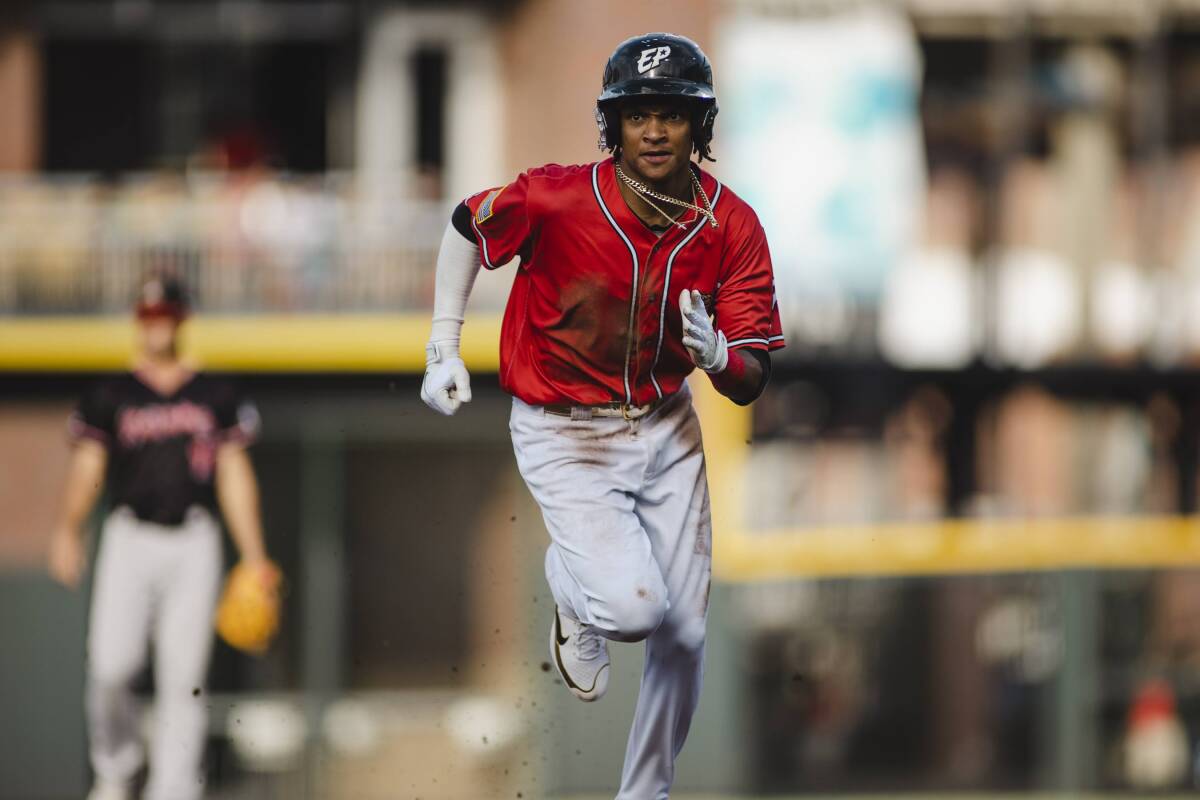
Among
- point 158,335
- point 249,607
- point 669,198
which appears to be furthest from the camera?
point 158,335

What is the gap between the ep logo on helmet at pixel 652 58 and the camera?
4.85 metres

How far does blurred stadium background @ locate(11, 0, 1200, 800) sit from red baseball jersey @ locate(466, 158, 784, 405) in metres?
7.88

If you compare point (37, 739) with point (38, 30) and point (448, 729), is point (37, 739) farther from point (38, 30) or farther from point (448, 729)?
point (38, 30)

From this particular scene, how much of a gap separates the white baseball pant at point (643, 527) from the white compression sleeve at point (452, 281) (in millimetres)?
321

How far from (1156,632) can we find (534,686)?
450 centimetres

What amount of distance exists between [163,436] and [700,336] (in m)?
5.16

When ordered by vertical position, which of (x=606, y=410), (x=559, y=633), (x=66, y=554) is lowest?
(x=66, y=554)

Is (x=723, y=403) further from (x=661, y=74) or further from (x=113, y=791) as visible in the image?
(x=661, y=74)

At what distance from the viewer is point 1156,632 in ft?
47.0

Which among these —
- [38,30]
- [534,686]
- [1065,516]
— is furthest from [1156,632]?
[38,30]

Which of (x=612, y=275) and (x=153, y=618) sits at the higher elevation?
(x=612, y=275)

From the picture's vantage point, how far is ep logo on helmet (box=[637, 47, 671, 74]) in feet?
15.9

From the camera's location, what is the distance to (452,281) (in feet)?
17.4

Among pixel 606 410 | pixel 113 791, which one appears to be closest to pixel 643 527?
pixel 606 410
